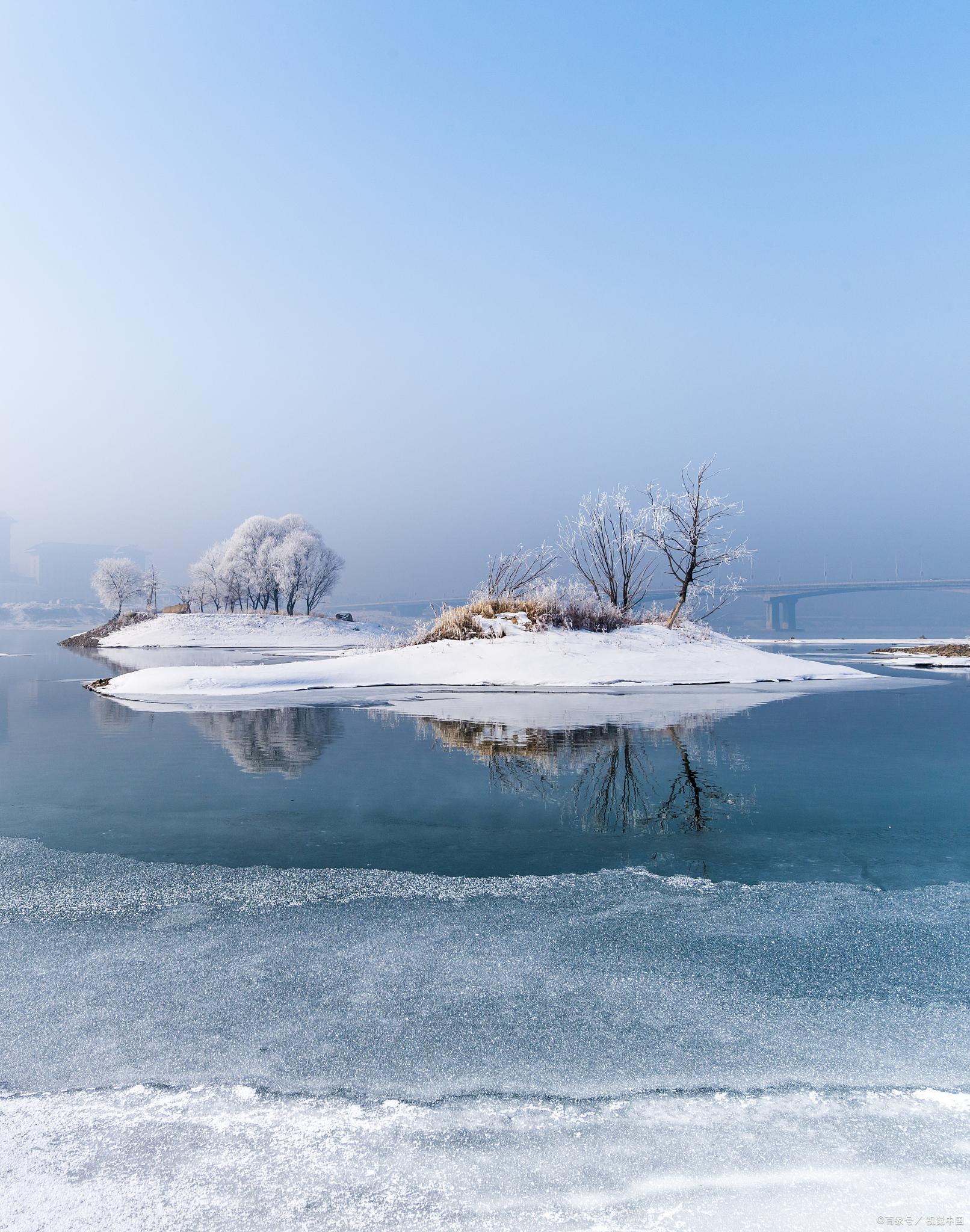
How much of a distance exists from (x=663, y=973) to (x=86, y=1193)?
6.65ft

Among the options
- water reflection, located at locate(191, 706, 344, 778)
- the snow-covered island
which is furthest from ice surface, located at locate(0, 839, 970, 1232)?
the snow-covered island

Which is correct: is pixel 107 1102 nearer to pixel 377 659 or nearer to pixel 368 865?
pixel 368 865

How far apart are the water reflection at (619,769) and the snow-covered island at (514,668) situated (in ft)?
20.7

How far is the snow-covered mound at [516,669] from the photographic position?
15875mm

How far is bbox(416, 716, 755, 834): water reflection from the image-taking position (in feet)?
17.8

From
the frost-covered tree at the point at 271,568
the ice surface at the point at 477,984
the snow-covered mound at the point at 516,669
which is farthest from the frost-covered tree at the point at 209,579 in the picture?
the ice surface at the point at 477,984

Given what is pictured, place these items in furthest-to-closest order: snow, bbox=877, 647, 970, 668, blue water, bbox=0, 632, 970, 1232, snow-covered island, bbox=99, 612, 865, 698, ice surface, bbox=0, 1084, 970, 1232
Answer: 1. snow, bbox=877, 647, 970, 668
2. snow-covered island, bbox=99, 612, 865, 698
3. blue water, bbox=0, 632, 970, 1232
4. ice surface, bbox=0, 1084, 970, 1232

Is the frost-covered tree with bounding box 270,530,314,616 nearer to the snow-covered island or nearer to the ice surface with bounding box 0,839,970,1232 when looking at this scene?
the snow-covered island

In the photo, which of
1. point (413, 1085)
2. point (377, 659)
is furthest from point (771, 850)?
point (377, 659)

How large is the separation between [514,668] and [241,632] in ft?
146

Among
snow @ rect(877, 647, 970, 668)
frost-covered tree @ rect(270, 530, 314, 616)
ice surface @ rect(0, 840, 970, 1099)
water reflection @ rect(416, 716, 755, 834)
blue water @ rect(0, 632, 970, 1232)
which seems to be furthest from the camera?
frost-covered tree @ rect(270, 530, 314, 616)

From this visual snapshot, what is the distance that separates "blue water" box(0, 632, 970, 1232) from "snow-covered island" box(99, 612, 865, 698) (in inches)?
389

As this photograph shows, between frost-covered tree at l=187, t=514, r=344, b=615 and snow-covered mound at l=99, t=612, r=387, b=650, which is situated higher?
frost-covered tree at l=187, t=514, r=344, b=615

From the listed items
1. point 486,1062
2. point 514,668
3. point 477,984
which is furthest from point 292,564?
point 486,1062
